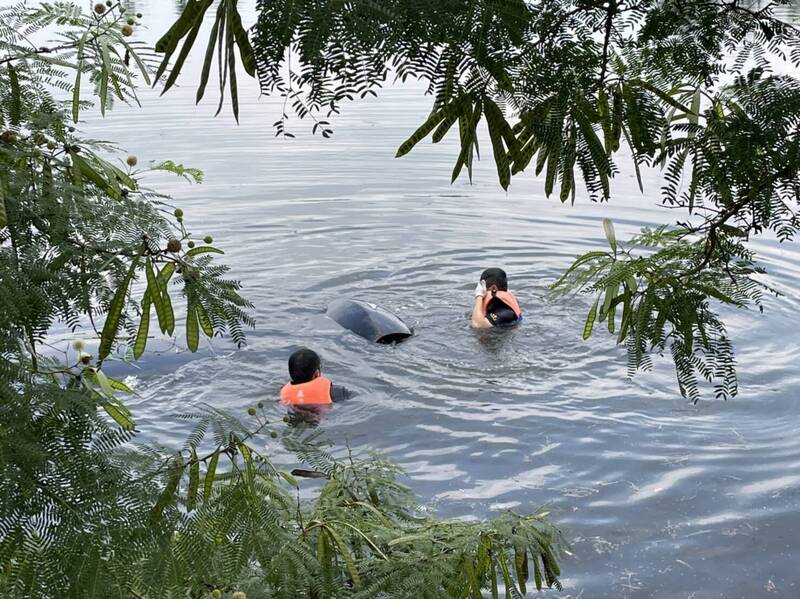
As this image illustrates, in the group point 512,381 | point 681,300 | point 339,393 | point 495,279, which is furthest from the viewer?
point 495,279

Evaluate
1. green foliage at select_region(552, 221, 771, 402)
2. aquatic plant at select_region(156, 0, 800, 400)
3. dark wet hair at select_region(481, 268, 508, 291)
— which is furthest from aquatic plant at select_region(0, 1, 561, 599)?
dark wet hair at select_region(481, 268, 508, 291)

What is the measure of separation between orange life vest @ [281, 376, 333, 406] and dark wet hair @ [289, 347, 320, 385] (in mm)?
69

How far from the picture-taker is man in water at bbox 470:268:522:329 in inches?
392

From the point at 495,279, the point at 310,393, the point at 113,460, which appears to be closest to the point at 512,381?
the point at 495,279

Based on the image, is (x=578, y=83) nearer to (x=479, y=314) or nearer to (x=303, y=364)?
(x=303, y=364)

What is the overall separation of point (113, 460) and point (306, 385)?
208 inches

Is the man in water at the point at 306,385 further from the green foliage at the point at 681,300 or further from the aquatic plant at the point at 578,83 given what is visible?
the green foliage at the point at 681,300

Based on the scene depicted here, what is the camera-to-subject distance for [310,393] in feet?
27.6

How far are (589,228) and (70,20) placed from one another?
9.81m

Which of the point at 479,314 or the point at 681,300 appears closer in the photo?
the point at 681,300

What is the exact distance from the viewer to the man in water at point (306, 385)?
332 inches

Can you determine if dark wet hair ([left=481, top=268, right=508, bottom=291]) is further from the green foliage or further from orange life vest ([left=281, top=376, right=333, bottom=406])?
the green foliage

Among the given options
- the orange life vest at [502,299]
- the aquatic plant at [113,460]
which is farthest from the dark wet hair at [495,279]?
the aquatic plant at [113,460]

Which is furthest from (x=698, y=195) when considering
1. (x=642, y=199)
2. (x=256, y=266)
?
(x=642, y=199)
